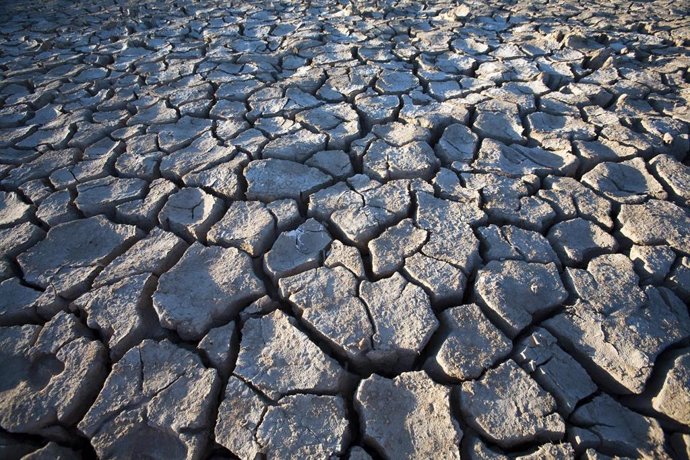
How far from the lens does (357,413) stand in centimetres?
120

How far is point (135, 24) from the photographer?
421 cm

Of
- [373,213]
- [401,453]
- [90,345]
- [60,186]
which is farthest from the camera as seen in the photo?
[60,186]

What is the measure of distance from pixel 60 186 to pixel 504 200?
7.36 feet

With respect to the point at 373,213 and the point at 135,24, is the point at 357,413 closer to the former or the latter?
the point at 373,213

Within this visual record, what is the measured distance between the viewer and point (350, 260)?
5.30ft

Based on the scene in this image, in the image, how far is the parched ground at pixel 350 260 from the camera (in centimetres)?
118

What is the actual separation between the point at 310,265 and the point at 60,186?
4.74ft

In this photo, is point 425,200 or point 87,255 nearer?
point 87,255

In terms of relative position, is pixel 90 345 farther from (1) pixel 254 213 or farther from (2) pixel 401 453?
(2) pixel 401 453

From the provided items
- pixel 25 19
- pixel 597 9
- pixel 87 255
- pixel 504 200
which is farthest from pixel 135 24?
pixel 597 9

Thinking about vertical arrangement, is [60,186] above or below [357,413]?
above

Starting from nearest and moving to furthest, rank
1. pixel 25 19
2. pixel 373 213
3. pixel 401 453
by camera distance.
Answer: pixel 401 453 → pixel 373 213 → pixel 25 19

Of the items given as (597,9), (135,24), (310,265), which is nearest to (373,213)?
(310,265)

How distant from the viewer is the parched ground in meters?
1.18
